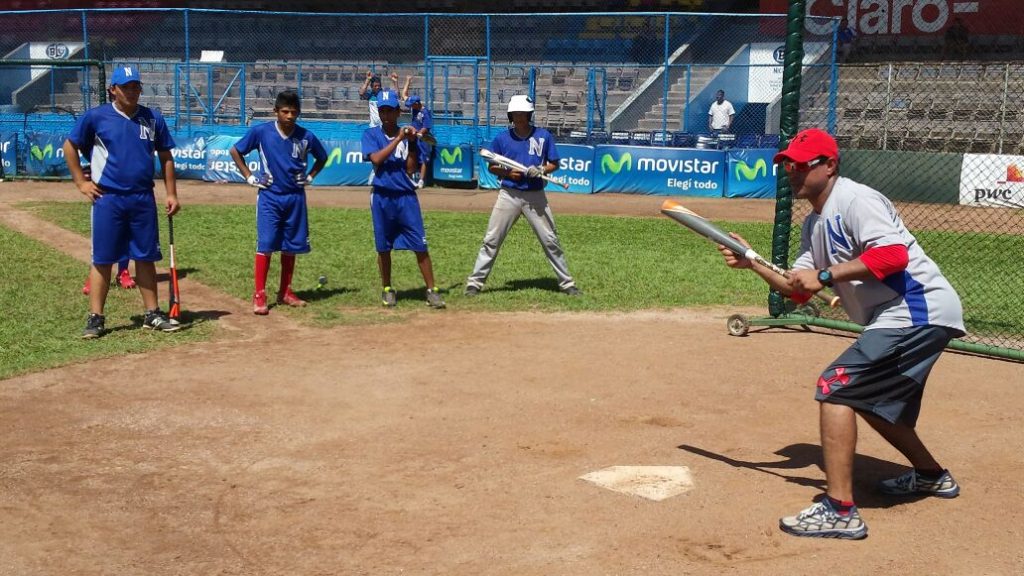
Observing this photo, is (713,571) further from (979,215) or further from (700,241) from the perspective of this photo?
Result: (979,215)

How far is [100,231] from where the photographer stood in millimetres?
9555

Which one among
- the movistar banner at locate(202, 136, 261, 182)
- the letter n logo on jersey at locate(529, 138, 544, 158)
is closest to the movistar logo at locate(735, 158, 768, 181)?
the movistar banner at locate(202, 136, 261, 182)

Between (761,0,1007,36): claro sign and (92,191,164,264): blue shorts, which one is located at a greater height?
(761,0,1007,36): claro sign

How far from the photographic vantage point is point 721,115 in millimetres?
24266

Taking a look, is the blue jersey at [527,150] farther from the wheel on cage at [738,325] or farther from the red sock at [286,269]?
the wheel on cage at [738,325]

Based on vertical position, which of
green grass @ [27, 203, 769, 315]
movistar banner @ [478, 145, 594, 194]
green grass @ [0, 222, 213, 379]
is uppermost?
movistar banner @ [478, 145, 594, 194]

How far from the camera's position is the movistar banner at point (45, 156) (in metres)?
23.6

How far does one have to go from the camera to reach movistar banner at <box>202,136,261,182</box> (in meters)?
23.8

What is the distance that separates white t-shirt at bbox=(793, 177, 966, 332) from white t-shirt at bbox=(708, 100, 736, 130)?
755 inches

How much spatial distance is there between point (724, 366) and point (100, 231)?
213 inches

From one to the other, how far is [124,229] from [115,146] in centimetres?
72

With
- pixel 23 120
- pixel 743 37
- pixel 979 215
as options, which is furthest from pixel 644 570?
pixel 23 120

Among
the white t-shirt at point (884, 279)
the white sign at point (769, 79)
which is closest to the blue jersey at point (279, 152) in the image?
the white t-shirt at point (884, 279)

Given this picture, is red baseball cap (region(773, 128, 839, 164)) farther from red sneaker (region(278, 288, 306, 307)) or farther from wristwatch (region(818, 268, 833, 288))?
red sneaker (region(278, 288, 306, 307))
